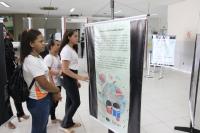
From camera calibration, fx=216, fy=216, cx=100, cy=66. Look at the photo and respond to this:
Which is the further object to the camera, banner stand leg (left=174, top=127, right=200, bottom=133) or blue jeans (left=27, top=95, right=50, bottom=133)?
banner stand leg (left=174, top=127, right=200, bottom=133)

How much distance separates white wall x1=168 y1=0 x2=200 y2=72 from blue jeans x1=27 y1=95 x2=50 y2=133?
5029 millimetres

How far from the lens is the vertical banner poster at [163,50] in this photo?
646 cm

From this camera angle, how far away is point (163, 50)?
6645 millimetres

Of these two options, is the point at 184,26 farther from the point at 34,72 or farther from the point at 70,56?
the point at 34,72

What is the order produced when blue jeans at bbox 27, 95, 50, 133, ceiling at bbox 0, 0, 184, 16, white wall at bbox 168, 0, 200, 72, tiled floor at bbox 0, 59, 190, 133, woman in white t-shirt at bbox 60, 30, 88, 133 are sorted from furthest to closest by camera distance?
ceiling at bbox 0, 0, 184, 16, white wall at bbox 168, 0, 200, 72, tiled floor at bbox 0, 59, 190, 133, woman in white t-shirt at bbox 60, 30, 88, 133, blue jeans at bbox 27, 95, 50, 133

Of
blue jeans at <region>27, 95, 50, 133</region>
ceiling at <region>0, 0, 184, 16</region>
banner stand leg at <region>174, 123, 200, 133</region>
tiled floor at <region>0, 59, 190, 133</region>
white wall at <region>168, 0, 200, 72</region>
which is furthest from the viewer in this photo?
ceiling at <region>0, 0, 184, 16</region>

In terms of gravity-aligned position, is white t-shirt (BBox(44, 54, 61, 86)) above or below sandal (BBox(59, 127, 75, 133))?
above

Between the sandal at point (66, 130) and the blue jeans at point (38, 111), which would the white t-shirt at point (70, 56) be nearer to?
the blue jeans at point (38, 111)

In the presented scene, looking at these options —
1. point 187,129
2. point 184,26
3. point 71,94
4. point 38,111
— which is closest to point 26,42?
point 38,111

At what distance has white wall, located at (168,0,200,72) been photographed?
20.9 ft

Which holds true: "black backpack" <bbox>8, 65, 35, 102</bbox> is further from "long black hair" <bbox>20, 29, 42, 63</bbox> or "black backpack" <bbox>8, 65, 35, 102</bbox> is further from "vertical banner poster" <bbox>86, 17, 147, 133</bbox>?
"vertical banner poster" <bbox>86, 17, 147, 133</bbox>

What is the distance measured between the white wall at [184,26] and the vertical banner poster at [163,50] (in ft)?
0.82

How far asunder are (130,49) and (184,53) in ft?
16.9

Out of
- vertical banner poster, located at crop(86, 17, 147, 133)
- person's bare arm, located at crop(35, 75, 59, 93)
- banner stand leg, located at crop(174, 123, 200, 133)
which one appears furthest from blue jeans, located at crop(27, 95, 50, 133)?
banner stand leg, located at crop(174, 123, 200, 133)
